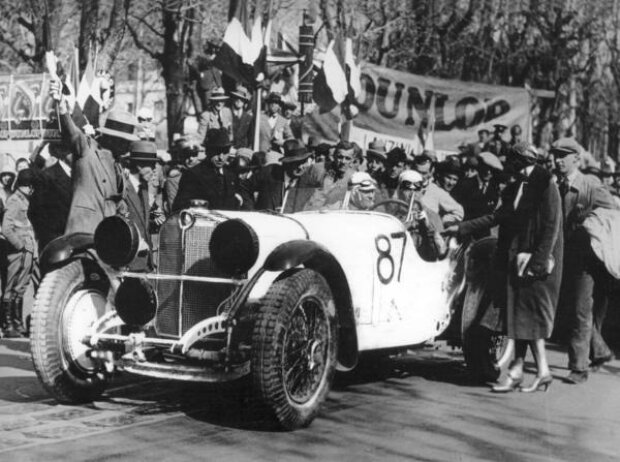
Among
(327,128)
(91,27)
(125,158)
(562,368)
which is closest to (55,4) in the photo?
(91,27)

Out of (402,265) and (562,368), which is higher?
(402,265)

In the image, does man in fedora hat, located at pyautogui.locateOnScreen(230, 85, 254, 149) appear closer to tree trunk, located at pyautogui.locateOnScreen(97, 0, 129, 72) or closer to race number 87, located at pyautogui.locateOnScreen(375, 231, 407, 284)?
race number 87, located at pyautogui.locateOnScreen(375, 231, 407, 284)

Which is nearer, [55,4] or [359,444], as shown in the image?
[359,444]

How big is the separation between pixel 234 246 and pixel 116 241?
89cm

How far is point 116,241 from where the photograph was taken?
698cm

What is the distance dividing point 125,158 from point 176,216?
288cm

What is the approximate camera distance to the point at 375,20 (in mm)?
33219

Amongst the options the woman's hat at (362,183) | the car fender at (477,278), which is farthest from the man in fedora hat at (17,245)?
the car fender at (477,278)

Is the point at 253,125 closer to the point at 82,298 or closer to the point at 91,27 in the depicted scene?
the point at 82,298

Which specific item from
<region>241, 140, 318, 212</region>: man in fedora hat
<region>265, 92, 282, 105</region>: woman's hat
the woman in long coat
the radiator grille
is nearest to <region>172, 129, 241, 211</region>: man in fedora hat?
<region>241, 140, 318, 212</region>: man in fedora hat

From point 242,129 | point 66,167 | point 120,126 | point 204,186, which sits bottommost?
point 204,186

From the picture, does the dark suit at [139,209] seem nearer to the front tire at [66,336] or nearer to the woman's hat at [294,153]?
the woman's hat at [294,153]

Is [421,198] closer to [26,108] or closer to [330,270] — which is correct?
[330,270]

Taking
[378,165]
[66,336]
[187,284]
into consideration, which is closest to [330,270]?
[187,284]
